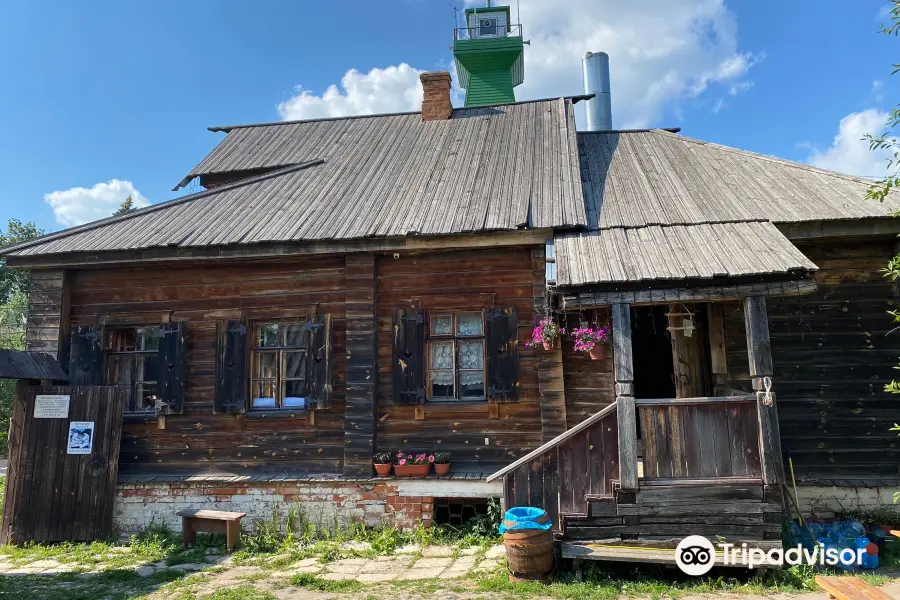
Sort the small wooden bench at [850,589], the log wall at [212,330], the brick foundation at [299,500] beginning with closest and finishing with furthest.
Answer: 1. the small wooden bench at [850,589]
2. the brick foundation at [299,500]
3. the log wall at [212,330]

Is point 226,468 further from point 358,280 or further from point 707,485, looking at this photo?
point 707,485

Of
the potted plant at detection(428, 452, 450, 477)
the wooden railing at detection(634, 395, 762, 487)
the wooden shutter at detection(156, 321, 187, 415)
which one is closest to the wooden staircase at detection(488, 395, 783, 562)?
the wooden railing at detection(634, 395, 762, 487)

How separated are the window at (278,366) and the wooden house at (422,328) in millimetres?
29

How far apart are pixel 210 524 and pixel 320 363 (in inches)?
95.9

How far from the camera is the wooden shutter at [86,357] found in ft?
27.8

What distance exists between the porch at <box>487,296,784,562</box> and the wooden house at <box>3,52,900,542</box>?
67cm

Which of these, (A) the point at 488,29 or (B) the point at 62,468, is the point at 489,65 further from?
(B) the point at 62,468

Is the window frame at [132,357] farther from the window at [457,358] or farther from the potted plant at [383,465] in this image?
the window at [457,358]

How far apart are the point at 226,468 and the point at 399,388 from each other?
8.88ft

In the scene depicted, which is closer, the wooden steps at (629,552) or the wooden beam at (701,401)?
the wooden steps at (629,552)

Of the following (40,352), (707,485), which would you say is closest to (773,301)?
(707,485)

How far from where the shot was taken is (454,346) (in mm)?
7973

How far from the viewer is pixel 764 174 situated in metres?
8.97

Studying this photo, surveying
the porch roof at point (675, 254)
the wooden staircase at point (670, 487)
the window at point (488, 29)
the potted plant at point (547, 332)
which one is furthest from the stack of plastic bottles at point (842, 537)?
the window at point (488, 29)
